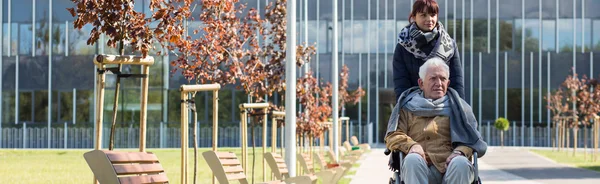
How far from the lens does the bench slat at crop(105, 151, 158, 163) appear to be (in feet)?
26.8

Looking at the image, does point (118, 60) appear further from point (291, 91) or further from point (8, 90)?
point (8, 90)

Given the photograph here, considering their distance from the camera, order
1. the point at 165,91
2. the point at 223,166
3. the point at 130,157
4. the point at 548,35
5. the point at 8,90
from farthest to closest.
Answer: the point at 548,35 < the point at 165,91 < the point at 8,90 < the point at 223,166 < the point at 130,157

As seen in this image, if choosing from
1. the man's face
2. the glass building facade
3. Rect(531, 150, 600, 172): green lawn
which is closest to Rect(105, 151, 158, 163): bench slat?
the man's face

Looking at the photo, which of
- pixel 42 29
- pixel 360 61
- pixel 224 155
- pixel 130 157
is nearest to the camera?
pixel 130 157

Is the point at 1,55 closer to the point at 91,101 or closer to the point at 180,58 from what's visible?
the point at 91,101

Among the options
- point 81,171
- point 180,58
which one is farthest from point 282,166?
point 81,171

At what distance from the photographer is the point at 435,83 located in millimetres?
8281

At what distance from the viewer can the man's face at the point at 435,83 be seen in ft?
27.0

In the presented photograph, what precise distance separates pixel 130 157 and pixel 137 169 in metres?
0.13

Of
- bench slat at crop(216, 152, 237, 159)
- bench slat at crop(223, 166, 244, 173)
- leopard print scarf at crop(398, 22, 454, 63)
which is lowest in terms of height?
bench slat at crop(223, 166, 244, 173)

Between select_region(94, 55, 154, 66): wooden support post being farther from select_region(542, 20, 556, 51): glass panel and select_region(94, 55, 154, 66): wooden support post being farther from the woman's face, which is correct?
select_region(542, 20, 556, 51): glass panel

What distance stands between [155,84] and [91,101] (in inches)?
132

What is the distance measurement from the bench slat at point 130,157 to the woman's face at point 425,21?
2277mm

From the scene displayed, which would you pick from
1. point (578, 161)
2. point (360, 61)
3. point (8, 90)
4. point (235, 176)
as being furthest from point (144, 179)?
point (360, 61)
